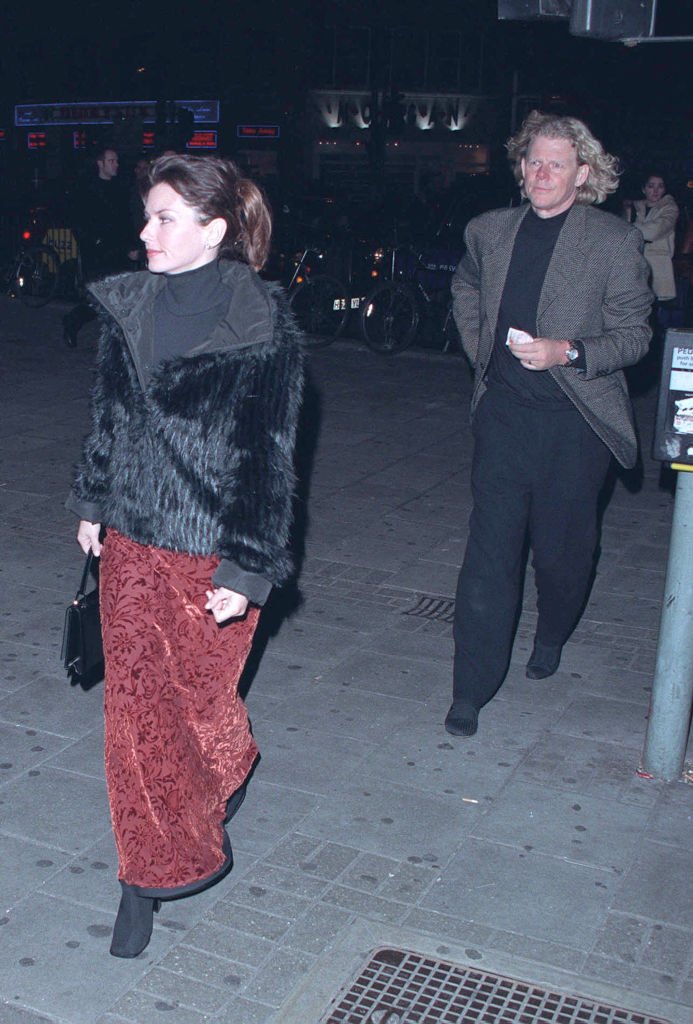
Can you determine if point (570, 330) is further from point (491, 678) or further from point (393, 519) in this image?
point (393, 519)

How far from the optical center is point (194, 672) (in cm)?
331

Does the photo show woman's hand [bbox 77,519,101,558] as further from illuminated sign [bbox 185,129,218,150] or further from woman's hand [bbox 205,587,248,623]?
illuminated sign [bbox 185,129,218,150]

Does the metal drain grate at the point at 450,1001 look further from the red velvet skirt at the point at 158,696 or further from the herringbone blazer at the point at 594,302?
the herringbone blazer at the point at 594,302

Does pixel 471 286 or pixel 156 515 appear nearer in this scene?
pixel 156 515

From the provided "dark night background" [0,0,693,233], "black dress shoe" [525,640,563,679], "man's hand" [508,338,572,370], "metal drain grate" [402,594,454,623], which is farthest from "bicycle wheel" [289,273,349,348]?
"dark night background" [0,0,693,233]

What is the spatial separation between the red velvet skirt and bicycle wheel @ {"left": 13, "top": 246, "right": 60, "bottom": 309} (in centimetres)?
1272

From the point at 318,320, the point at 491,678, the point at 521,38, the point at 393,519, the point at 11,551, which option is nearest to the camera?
the point at 491,678

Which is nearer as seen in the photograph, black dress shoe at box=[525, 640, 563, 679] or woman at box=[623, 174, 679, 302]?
black dress shoe at box=[525, 640, 563, 679]

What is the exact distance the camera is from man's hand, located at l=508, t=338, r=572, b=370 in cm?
412

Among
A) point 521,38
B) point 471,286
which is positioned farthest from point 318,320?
point 521,38

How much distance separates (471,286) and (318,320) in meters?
8.53

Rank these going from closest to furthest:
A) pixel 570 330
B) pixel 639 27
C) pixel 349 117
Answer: pixel 570 330 → pixel 639 27 → pixel 349 117

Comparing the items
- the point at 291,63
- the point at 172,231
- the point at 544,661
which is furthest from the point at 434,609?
the point at 291,63

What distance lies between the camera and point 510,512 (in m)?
4.48
